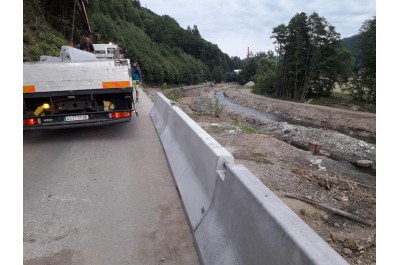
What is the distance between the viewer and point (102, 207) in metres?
4.09

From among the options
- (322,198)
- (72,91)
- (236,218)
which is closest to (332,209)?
(322,198)

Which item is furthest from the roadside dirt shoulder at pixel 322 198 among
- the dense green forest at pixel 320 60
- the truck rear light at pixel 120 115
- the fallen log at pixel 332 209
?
the dense green forest at pixel 320 60

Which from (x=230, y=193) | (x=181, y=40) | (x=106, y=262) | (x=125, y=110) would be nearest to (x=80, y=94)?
(x=125, y=110)

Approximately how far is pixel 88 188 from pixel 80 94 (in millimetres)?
3287

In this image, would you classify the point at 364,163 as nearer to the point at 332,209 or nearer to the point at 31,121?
the point at 332,209

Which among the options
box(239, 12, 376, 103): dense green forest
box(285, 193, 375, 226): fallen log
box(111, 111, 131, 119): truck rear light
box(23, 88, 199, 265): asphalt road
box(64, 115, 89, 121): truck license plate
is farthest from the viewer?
box(239, 12, 376, 103): dense green forest

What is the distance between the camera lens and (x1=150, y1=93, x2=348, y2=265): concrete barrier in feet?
6.03

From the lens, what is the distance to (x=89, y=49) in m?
12.7

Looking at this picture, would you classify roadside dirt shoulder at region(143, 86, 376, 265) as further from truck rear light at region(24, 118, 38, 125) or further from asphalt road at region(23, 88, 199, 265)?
truck rear light at region(24, 118, 38, 125)

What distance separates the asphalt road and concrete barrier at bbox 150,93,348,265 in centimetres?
29

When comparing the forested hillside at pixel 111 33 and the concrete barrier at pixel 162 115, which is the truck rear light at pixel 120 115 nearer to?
the concrete barrier at pixel 162 115

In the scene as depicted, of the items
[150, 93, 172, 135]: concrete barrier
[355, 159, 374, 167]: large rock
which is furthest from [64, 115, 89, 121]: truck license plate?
[355, 159, 374, 167]: large rock

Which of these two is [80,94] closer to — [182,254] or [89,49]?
[182,254]

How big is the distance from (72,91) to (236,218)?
5.86 m
